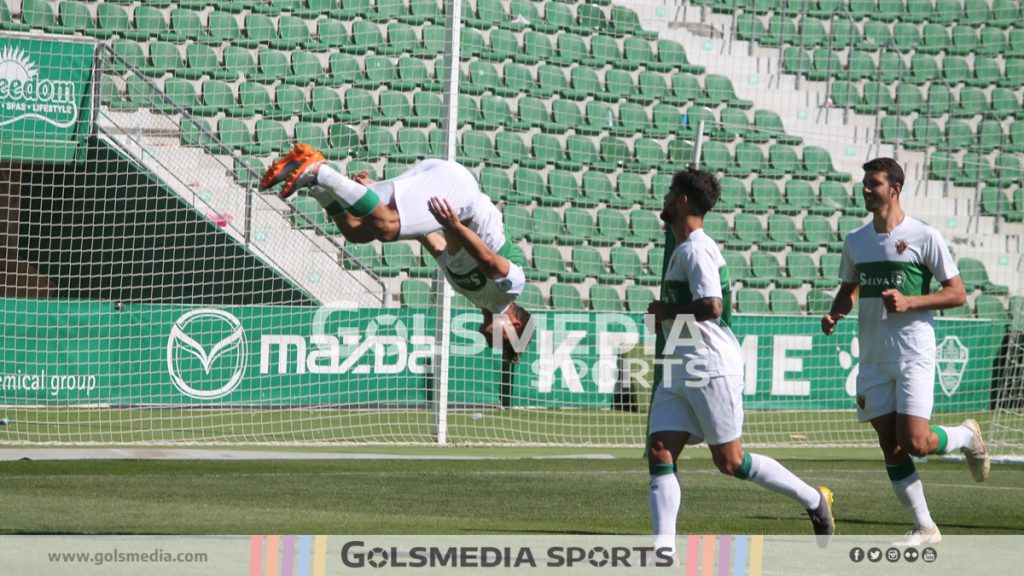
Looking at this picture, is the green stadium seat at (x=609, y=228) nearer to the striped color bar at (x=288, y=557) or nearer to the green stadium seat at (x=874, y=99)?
the green stadium seat at (x=874, y=99)

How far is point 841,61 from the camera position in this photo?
26.2 m

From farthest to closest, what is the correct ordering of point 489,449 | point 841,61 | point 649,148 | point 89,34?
point 841,61
point 649,148
point 89,34
point 489,449

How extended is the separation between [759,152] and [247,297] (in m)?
9.82

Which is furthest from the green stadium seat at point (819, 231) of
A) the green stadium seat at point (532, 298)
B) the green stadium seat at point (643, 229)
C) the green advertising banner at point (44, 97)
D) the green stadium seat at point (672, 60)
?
the green advertising banner at point (44, 97)

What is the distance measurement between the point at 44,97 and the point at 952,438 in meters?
12.3

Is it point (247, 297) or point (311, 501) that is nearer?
point (311, 501)

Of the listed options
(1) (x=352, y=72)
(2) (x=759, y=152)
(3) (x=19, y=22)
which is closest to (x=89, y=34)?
(3) (x=19, y=22)

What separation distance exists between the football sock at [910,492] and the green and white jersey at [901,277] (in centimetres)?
67

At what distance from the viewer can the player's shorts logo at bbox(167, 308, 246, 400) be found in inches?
623

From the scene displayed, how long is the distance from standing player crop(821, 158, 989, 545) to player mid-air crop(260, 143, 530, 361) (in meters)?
2.07

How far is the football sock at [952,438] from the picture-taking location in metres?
8.34

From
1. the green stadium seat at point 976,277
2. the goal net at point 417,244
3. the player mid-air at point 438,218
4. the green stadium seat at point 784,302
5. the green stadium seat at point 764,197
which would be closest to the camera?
the player mid-air at point 438,218

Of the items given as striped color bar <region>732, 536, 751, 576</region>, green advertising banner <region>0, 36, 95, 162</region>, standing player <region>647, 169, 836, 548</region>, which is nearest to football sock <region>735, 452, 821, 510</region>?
standing player <region>647, 169, 836, 548</region>

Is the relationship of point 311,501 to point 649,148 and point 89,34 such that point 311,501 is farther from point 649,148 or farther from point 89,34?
point 649,148
